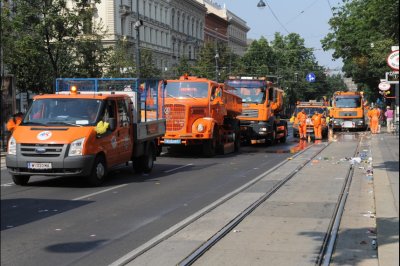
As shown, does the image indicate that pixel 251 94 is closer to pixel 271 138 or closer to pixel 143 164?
pixel 271 138

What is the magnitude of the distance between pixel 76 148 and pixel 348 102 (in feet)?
117

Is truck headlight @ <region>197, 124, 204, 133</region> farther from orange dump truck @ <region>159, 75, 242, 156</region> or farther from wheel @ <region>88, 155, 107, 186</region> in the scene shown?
wheel @ <region>88, 155, 107, 186</region>

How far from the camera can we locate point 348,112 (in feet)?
143

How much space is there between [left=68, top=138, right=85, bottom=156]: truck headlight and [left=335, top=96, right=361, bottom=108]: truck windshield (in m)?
35.2

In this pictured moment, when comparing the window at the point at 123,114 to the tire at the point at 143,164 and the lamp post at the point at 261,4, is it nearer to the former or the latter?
the tire at the point at 143,164

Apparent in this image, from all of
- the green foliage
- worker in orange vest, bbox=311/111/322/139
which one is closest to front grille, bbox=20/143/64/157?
worker in orange vest, bbox=311/111/322/139

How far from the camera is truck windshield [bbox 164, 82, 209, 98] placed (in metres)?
20.0

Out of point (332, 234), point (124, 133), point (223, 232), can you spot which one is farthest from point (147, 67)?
point (332, 234)

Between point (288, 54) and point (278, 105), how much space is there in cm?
6221

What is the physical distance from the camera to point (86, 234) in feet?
23.5

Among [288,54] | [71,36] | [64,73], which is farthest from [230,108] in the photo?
[288,54]

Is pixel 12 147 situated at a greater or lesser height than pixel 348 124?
lesser

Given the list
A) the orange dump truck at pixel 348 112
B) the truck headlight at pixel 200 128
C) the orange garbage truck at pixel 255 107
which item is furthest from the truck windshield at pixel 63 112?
the orange dump truck at pixel 348 112

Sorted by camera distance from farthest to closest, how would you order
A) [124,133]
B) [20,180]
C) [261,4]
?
[261,4], [124,133], [20,180]
